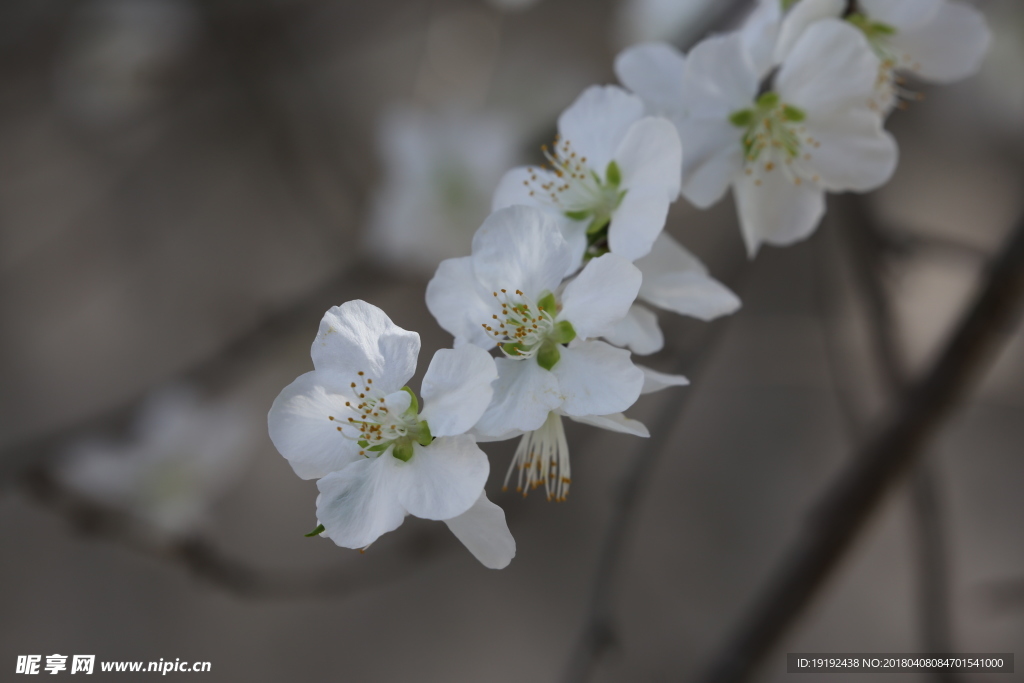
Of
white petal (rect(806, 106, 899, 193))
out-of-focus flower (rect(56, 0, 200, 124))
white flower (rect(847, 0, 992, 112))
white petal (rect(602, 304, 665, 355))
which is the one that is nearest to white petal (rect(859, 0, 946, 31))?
white flower (rect(847, 0, 992, 112))

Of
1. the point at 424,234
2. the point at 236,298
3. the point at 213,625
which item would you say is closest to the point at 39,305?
the point at 236,298

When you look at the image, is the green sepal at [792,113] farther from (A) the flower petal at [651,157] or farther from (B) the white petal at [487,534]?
(B) the white petal at [487,534]

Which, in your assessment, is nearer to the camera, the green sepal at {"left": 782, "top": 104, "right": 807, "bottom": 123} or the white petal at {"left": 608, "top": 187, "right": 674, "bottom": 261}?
the white petal at {"left": 608, "top": 187, "right": 674, "bottom": 261}

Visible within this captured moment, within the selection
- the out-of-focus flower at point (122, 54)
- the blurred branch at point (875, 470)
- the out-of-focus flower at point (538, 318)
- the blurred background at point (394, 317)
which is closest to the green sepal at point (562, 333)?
the out-of-focus flower at point (538, 318)

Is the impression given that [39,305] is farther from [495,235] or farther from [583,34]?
[495,235]

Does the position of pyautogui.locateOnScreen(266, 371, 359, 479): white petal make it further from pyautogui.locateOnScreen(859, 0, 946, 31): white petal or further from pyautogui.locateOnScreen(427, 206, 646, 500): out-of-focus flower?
pyautogui.locateOnScreen(859, 0, 946, 31): white petal
